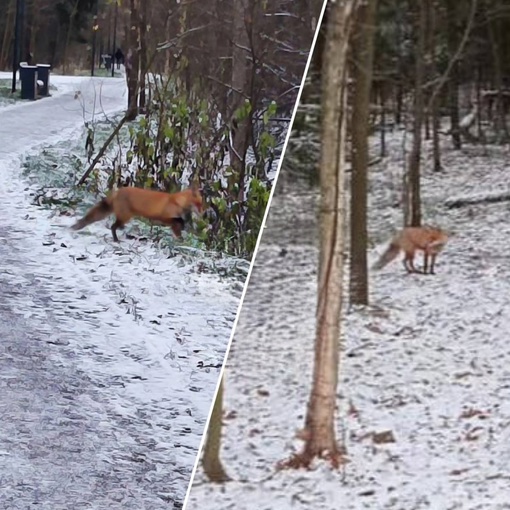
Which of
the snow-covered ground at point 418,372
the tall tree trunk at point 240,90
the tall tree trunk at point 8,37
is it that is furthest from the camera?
the tall tree trunk at point 8,37

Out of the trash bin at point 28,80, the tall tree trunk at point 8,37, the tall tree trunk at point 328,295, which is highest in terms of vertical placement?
the tall tree trunk at point 8,37

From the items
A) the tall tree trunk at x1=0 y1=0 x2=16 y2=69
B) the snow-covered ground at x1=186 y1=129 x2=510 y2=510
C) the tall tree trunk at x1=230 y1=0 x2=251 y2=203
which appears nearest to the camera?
the snow-covered ground at x1=186 y1=129 x2=510 y2=510

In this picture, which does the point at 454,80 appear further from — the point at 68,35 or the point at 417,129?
the point at 68,35

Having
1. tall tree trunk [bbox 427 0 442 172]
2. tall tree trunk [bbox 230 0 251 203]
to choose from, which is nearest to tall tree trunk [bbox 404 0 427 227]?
tall tree trunk [bbox 427 0 442 172]

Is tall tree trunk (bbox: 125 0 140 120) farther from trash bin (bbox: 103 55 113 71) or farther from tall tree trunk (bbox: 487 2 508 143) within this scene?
tall tree trunk (bbox: 487 2 508 143)

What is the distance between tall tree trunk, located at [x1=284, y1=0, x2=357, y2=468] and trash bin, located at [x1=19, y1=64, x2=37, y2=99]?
32 centimetres

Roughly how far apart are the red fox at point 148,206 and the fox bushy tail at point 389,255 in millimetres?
184

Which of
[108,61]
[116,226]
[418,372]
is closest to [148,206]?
[116,226]

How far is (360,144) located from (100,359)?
0.32 metres

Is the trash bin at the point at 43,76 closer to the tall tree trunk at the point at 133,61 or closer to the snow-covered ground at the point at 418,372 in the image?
the tall tree trunk at the point at 133,61

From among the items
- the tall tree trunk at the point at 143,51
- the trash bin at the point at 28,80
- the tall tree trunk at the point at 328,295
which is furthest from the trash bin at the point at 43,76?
the tall tree trunk at the point at 328,295

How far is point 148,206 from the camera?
57cm

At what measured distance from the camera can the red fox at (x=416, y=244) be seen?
1.41 ft

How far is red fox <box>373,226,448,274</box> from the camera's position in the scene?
428 millimetres
